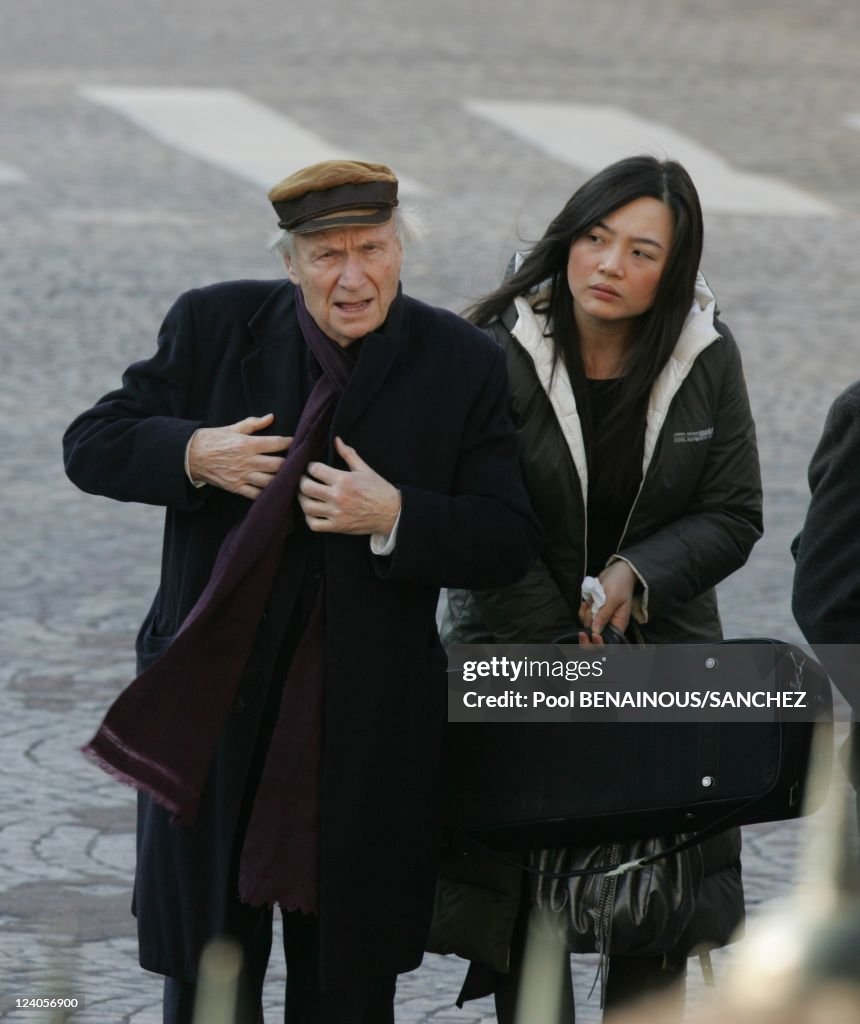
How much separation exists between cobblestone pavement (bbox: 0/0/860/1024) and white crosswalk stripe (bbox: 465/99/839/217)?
0.80 ft

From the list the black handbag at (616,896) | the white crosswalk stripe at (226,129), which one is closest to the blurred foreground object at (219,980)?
the black handbag at (616,896)

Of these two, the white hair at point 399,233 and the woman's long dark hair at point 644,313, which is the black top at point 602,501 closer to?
the woman's long dark hair at point 644,313

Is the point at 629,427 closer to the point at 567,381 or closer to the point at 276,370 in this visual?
the point at 567,381

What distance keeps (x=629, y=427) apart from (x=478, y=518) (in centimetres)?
43

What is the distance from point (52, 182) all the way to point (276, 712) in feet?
44.3

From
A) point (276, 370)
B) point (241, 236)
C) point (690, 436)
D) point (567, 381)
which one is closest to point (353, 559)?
point (276, 370)

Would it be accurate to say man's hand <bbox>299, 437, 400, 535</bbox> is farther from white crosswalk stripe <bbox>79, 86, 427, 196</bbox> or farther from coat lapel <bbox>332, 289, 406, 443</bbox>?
white crosswalk stripe <bbox>79, 86, 427, 196</bbox>

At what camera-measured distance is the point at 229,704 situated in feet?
10.6

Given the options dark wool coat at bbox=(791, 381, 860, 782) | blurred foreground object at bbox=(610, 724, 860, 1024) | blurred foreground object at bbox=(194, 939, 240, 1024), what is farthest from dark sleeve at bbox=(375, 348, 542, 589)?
blurred foreground object at bbox=(610, 724, 860, 1024)

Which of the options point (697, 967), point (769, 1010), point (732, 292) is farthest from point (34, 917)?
point (732, 292)

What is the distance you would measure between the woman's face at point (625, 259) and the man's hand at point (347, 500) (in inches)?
23.0

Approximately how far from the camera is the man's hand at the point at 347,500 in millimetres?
3186

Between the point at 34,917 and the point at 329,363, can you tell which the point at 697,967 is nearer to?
the point at 34,917

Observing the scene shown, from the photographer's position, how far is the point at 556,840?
3443 mm
